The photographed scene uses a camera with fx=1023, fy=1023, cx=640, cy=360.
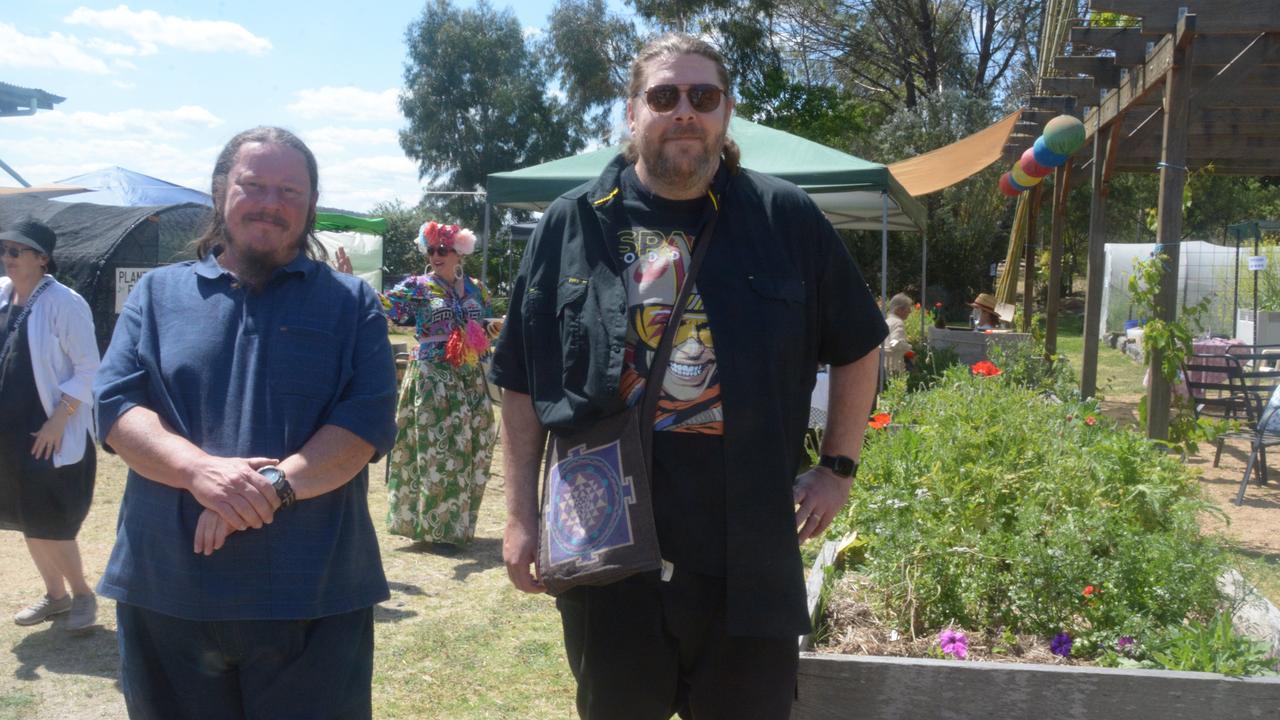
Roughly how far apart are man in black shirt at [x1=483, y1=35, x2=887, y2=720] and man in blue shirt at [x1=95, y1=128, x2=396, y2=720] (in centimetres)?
37

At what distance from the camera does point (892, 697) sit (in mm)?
2824

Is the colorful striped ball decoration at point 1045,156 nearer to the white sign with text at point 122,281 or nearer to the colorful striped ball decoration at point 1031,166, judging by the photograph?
the colorful striped ball decoration at point 1031,166

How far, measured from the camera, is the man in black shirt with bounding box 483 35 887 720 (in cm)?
189

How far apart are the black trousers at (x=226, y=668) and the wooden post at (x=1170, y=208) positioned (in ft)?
18.5

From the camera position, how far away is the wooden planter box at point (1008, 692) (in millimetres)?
2664

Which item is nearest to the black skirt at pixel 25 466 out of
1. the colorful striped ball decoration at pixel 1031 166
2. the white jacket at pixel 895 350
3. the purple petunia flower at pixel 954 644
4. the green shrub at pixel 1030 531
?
the green shrub at pixel 1030 531

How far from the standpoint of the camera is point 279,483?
77.8 inches

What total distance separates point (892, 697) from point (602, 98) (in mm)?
31201

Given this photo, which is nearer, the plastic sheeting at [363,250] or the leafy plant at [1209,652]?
the leafy plant at [1209,652]

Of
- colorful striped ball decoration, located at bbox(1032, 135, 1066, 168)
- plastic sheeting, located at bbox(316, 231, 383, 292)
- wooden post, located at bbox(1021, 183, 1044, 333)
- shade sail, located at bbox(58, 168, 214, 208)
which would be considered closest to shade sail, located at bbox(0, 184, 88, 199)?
shade sail, located at bbox(58, 168, 214, 208)

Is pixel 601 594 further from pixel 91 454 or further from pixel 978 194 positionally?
pixel 978 194

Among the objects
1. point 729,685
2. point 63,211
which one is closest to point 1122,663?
point 729,685

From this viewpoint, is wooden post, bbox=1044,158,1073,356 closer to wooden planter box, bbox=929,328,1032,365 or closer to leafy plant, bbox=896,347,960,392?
wooden planter box, bbox=929,328,1032,365

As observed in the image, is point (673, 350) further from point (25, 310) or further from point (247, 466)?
point (25, 310)
